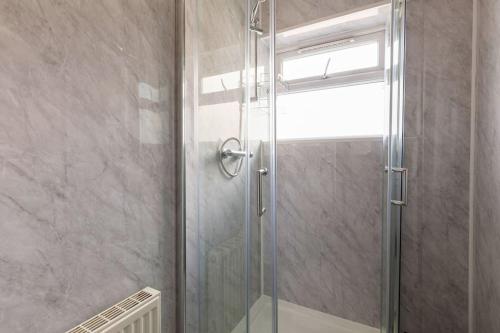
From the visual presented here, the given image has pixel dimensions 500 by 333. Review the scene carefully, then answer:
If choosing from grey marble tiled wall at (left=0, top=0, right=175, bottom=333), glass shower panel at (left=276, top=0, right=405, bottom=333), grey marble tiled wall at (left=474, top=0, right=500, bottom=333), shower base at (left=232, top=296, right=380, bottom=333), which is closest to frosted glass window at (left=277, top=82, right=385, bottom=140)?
glass shower panel at (left=276, top=0, right=405, bottom=333)

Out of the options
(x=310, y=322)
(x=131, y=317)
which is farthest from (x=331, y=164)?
(x=131, y=317)

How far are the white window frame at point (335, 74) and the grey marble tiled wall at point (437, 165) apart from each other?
24cm

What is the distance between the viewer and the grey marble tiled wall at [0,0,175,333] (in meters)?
0.61

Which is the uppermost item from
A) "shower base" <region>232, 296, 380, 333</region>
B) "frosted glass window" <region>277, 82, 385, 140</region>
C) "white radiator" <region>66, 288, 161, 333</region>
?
"frosted glass window" <region>277, 82, 385, 140</region>

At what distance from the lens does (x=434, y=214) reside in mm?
1342

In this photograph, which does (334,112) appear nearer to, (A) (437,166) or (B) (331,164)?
(B) (331,164)

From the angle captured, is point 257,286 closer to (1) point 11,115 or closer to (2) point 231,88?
(2) point 231,88

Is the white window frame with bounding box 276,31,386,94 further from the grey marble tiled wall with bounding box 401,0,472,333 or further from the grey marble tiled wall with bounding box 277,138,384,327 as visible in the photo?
the grey marble tiled wall with bounding box 277,138,384,327

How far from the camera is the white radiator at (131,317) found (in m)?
0.72

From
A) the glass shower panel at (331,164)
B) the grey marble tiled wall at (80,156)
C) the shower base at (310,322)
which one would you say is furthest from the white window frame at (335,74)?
the shower base at (310,322)

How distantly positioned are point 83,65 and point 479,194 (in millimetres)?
1804

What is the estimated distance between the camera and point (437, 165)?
4.35 feet

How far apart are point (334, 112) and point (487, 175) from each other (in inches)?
37.2

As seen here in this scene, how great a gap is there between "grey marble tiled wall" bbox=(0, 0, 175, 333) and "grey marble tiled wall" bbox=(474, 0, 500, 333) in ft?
4.61
